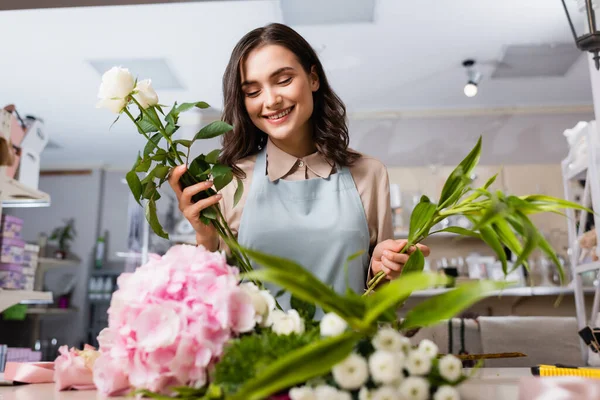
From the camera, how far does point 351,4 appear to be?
3395mm

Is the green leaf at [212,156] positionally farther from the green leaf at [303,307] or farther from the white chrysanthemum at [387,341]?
the white chrysanthemum at [387,341]

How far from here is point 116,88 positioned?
63 centimetres

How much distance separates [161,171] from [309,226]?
16.2 inches

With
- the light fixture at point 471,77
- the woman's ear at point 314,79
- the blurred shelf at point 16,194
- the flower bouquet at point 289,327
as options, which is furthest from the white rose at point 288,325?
the light fixture at point 471,77

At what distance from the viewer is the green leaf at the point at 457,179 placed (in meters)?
0.50

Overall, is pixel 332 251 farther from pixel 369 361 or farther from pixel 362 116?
pixel 362 116

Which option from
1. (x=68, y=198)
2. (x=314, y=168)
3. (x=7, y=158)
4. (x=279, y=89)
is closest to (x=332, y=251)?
(x=314, y=168)

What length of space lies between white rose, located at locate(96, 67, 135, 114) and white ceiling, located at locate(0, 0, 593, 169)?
296 centimetres

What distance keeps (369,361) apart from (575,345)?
2.01m

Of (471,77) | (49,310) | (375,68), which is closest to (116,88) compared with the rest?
(375,68)

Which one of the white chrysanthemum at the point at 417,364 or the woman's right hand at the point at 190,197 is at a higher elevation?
the woman's right hand at the point at 190,197

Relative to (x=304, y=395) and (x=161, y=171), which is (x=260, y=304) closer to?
(x=304, y=395)

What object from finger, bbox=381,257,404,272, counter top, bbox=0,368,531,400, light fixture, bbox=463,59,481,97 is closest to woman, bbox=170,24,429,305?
finger, bbox=381,257,404,272

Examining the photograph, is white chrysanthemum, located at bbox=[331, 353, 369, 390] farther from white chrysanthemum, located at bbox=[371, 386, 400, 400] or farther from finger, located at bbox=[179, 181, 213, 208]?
finger, located at bbox=[179, 181, 213, 208]
